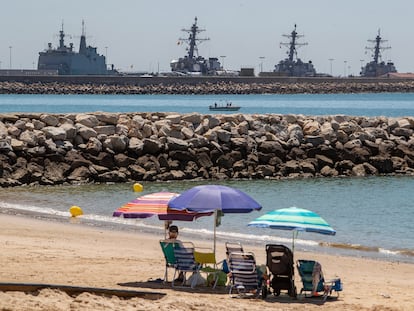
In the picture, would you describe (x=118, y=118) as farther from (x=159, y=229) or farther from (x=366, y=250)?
(x=366, y=250)

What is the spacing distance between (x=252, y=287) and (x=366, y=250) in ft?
17.2

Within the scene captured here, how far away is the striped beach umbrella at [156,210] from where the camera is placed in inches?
467

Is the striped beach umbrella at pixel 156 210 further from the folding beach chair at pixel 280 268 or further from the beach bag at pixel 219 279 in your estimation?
the folding beach chair at pixel 280 268

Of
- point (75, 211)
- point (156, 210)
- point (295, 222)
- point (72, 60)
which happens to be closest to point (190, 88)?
point (72, 60)

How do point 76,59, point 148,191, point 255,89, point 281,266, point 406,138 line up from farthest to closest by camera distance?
point 76,59 → point 255,89 → point 406,138 → point 148,191 → point 281,266

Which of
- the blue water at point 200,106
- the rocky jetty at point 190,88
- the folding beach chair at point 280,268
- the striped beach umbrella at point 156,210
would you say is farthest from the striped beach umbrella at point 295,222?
the rocky jetty at point 190,88

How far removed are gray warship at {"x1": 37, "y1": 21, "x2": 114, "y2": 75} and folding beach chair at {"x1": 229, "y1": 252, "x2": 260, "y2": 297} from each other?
150101 mm

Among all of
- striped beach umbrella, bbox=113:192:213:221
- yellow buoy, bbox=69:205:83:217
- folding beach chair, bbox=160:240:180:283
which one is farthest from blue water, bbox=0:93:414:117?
folding beach chair, bbox=160:240:180:283

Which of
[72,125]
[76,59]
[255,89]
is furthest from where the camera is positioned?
[76,59]

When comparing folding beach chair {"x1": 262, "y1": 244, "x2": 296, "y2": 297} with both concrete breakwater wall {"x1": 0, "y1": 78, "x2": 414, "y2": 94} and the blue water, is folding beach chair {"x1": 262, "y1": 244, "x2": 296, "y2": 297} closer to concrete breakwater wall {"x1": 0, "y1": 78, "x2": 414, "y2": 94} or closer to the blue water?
the blue water

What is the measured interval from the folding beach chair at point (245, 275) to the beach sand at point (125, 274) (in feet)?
0.57

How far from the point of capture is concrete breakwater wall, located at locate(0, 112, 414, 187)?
23.6 meters

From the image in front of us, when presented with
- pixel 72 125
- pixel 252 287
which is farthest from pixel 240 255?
pixel 72 125

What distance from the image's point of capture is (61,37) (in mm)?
167000
